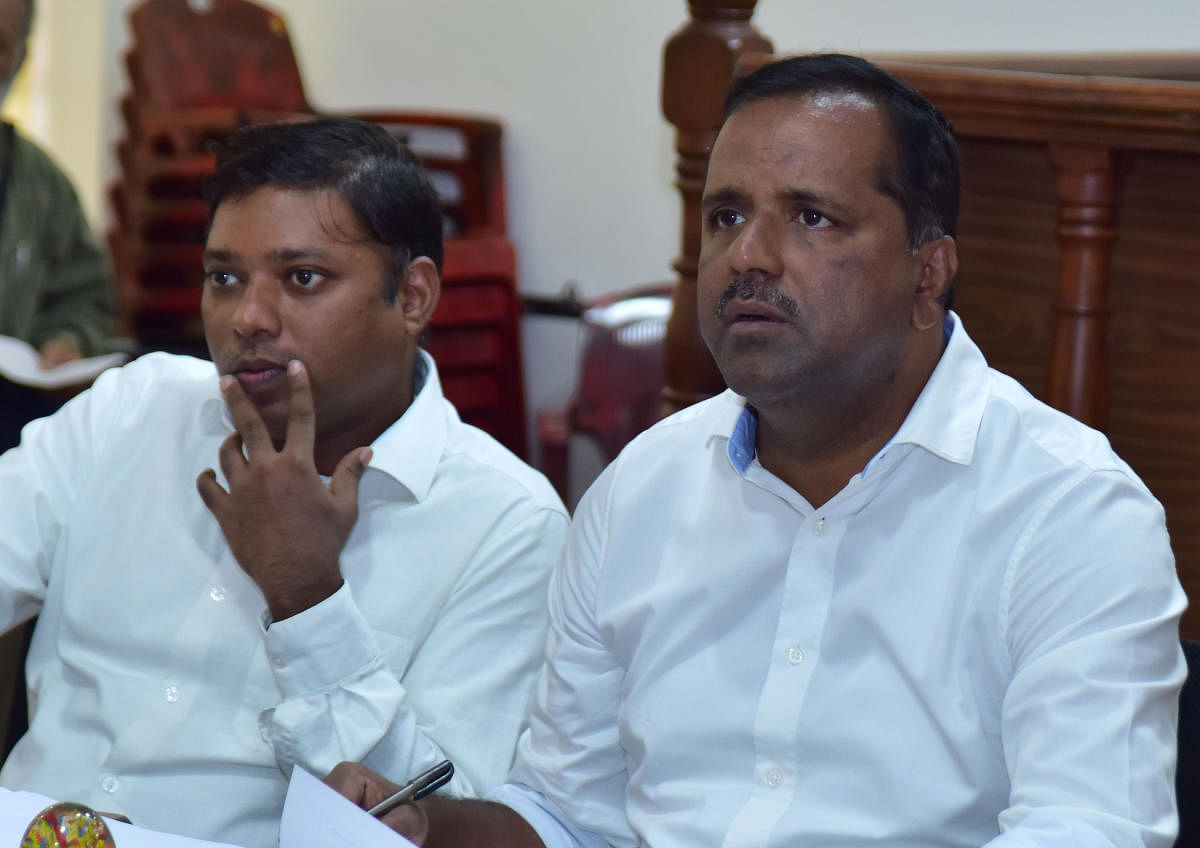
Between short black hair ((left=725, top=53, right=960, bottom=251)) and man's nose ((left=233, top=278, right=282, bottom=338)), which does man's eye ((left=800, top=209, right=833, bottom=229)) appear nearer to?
short black hair ((left=725, top=53, right=960, bottom=251))

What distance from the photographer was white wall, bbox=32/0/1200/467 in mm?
4273

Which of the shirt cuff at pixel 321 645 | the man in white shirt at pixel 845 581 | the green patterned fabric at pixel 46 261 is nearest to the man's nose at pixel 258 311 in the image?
the shirt cuff at pixel 321 645

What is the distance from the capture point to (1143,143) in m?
1.65

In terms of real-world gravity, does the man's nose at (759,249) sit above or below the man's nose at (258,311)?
above

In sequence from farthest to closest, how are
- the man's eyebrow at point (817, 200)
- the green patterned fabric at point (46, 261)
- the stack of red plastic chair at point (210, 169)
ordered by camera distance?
the stack of red plastic chair at point (210, 169) → the green patterned fabric at point (46, 261) → the man's eyebrow at point (817, 200)

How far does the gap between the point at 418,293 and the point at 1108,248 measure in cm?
77

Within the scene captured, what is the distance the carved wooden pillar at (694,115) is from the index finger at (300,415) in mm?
753

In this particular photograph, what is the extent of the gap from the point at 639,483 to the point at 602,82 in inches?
120

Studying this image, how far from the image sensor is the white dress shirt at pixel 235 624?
1.54 meters

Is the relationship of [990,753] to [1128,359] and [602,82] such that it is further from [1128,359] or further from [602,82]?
[602,82]

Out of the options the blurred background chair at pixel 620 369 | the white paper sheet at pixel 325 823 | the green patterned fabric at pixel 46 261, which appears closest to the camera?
the white paper sheet at pixel 325 823

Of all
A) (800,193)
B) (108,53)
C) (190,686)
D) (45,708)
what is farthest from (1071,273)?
(108,53)

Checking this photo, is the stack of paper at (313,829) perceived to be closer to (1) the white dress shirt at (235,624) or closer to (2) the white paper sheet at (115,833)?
(2) the white paper sheet at (115,833)

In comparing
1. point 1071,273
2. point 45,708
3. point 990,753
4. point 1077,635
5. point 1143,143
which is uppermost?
point 1143,143
